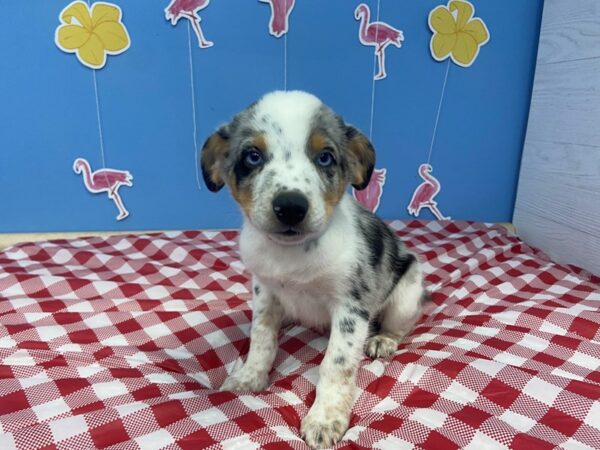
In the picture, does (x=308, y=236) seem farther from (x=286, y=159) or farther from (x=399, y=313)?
(x=399, y=313)

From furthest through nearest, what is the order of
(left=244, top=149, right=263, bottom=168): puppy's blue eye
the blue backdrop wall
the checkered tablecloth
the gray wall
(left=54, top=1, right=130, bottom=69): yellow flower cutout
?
the blue backdrop wall < (left=54, top=1, right=130, bottom=69): yellow flower cutout < the gray wall < (left=244, top=149, right=263, bottom=168): puppy's blue eye < the checkered tablecloth

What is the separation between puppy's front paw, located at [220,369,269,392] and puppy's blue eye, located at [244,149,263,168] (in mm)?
857

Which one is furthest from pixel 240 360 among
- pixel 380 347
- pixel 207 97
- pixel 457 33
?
pixel 457 33

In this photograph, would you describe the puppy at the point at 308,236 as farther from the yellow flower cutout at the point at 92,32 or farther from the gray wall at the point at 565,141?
the yellow flower cutout at the point at 92,32

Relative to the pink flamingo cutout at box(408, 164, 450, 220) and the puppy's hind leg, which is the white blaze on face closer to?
the puppy's hind leg

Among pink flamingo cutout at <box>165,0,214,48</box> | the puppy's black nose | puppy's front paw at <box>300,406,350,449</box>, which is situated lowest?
puppy's front paw at <box>300,406,350,449</box>

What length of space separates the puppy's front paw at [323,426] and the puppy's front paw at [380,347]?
46 centimetres

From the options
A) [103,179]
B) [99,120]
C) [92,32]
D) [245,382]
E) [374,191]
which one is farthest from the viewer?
[374,191]

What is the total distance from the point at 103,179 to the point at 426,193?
2.72m

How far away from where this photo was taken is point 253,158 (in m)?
1.69

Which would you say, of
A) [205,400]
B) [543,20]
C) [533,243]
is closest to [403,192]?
[533,243]

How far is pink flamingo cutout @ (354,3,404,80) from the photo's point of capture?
11.8 feet

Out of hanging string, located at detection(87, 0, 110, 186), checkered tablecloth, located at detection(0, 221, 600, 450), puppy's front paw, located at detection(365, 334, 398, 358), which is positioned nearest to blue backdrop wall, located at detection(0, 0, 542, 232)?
hanging string, located at detection(87, 0, 110, 186)

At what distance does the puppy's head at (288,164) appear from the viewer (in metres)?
1.53
